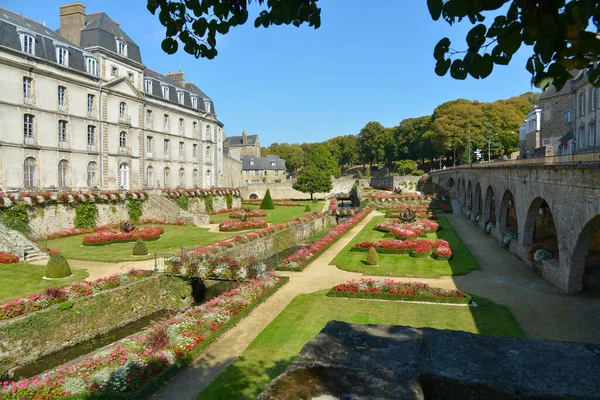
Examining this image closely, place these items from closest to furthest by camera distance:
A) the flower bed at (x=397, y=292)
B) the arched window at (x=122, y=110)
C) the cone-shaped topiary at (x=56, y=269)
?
1. the flower bed at (x=397, y=292)
2. the cone-shaped topiary at (x=56, y=269)
3. the arched window at (x=122, y=110)

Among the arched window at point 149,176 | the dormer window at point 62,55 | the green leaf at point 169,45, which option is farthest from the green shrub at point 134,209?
the green leaf at point 169,45

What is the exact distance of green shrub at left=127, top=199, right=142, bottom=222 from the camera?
3406 centimetres

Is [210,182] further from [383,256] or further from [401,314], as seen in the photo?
[401,314]

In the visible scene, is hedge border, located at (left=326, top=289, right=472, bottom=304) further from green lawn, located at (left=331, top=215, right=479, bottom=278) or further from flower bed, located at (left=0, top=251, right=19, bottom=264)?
flower bed, located at (left=0, top=251, right=19, bottom=264)

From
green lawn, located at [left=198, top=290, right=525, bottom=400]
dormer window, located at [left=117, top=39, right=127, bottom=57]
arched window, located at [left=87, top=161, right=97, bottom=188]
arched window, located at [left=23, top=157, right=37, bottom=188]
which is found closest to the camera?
green lawn, located at [left=198, top=290, right=525, bottom=400]

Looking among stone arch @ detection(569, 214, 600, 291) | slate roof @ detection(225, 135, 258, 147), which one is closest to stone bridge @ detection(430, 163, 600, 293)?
stone arch @ detection(569, 214, 600, 291)

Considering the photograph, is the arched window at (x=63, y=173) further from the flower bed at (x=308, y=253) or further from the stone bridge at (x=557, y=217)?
the stone bridge at (x=557, y=217)

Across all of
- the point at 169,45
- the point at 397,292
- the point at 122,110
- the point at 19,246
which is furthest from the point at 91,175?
the point at 169,45

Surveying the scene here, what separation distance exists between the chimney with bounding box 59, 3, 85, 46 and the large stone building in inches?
3.4

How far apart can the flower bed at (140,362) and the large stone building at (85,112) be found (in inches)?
929

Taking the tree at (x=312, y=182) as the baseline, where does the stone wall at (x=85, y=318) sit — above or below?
below

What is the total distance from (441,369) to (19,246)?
23.0 m

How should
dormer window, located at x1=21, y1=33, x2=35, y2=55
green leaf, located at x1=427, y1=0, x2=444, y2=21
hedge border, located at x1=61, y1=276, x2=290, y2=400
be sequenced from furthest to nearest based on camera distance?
dormer window, located at x1=21, y1=33, x2=35, y2=55 < hedge border, located at x1=61, y1=276, x2=290, y2=400 < green leaf, located at x1=427, y1=0, x2=444, y2=21

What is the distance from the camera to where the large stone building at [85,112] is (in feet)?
94.1
